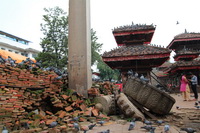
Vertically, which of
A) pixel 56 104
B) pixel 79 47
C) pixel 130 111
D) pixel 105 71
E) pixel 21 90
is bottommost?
pixel 130 111

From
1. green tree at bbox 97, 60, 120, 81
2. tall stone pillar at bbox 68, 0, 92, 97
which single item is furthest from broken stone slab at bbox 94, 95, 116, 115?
green tree at bbox 97, 60, 120, 81

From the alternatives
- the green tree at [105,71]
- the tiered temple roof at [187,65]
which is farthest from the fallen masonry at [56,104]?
the green tree at [105,71]

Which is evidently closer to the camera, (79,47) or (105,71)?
(79,47)

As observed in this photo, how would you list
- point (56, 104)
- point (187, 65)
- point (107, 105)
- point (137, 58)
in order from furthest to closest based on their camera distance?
point (187, 65) → point (137, 58) → point (107, 105) → point (56, 104)

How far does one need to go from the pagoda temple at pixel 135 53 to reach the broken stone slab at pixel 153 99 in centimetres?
553

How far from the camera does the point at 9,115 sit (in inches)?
129

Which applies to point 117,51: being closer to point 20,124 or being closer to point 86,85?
point 86,85

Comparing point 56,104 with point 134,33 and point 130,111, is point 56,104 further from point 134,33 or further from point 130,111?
point 134,33

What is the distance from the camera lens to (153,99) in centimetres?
405

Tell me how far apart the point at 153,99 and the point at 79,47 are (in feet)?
10.3

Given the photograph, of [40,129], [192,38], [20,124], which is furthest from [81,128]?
[192,38]

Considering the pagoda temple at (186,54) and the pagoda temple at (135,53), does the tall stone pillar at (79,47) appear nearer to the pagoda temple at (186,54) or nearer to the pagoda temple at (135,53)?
the pagoda temple at (135,53)

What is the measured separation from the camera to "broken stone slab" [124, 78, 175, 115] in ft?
13.2

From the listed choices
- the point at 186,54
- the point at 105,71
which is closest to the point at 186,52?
the point at 186,54
